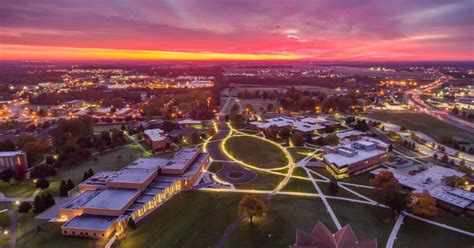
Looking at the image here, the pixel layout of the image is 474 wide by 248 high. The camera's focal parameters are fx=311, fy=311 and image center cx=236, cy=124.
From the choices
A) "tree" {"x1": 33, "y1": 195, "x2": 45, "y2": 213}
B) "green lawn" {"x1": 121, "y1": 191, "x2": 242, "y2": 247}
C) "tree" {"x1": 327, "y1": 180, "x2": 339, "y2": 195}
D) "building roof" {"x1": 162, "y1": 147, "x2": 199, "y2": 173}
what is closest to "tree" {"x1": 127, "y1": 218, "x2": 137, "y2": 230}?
"green lawn" {"x1": 121, "y1": 191, "x2": 242, "y2": 247}

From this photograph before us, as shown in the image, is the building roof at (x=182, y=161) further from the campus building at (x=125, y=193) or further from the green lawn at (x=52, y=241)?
the green lawn at (x=52, y=241)

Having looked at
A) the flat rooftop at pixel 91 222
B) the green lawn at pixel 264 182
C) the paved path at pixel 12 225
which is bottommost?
the paved path at pixel 12 225

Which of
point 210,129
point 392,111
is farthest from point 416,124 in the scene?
point 210,129

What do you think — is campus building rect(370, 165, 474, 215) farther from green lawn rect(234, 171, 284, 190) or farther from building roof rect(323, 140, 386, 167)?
green lawn rect(234, 171, 284, 190)

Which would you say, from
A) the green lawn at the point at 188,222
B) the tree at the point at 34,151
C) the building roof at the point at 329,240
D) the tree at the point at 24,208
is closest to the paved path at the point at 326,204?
the building roof at the point at 329,240

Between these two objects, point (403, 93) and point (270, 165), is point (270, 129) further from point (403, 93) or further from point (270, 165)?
point (403, 93)
